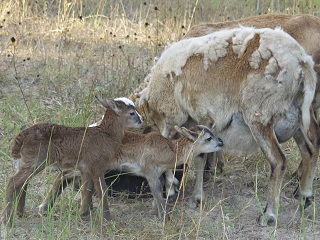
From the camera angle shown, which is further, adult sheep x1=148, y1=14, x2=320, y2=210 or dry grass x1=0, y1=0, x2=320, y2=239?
adult sheep x1=148, y1=14, x2=320, y2=210

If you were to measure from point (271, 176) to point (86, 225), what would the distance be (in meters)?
1.51

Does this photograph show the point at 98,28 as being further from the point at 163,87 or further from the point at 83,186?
the point at 83,186

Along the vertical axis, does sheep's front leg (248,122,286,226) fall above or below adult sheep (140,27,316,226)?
below

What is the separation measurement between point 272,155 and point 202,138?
0.58 meters

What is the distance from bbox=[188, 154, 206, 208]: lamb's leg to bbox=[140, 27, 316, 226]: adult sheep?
1.22 feet

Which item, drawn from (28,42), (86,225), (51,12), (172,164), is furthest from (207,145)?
(51,12)

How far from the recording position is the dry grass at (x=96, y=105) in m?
5.39

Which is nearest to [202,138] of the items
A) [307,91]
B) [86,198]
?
[307,91]

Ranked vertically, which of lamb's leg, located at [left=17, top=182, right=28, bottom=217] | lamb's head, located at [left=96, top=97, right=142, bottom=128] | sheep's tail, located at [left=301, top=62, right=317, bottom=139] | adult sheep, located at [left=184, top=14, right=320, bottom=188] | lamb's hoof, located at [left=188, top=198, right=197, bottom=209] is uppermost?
adult sheep, located at [left=184, top=14, right=320, bottom=188]

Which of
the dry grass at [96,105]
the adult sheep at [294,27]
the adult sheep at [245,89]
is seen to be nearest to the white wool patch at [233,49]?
the adult sheep at [245,89]

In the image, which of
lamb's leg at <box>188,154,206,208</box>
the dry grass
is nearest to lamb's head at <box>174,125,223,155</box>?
the dry grass

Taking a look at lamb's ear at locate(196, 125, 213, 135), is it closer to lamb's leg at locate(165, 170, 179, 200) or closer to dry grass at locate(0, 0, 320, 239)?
dry grass at locate(0, 0, 320, 239)

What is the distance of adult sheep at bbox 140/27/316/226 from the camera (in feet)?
18.0

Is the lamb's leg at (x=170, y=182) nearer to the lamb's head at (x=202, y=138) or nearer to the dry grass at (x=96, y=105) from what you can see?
the dry grass at (x=96, y=105)
